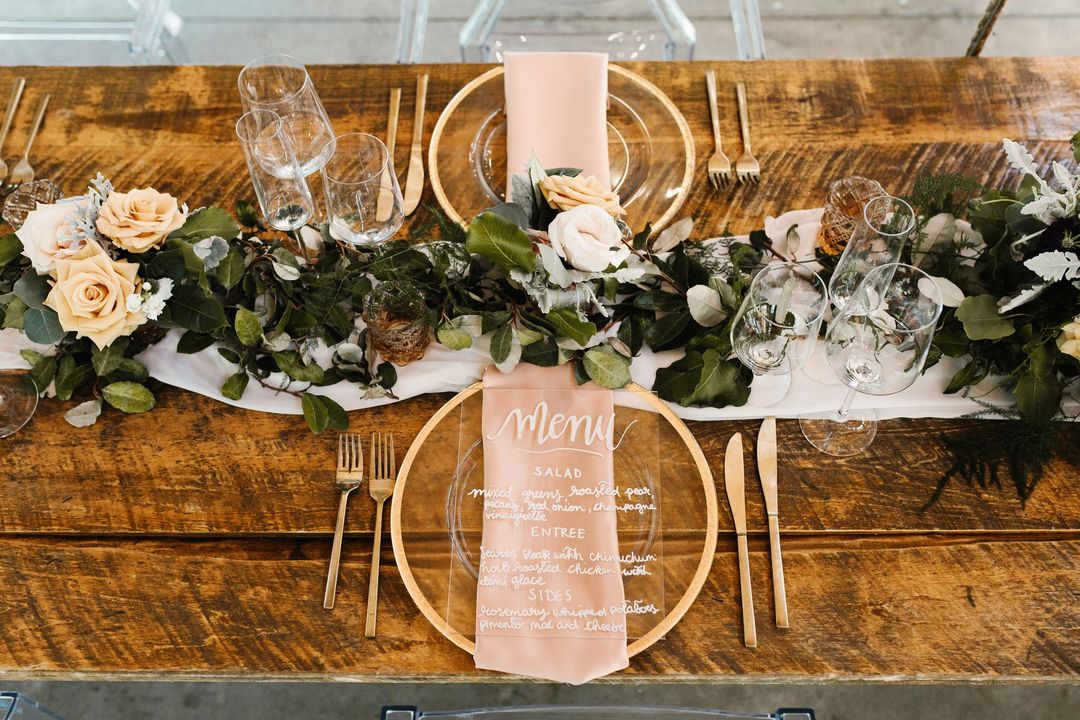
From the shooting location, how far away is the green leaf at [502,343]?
3.90ft

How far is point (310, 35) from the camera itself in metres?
3.09

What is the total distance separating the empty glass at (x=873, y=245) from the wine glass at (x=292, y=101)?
811mm

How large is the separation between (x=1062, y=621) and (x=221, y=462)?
121cm

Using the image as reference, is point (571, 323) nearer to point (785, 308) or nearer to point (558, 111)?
point (785, 308)

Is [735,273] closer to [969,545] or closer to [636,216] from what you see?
[636,216]

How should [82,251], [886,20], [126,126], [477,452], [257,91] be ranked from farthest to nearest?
[886,20]
[126,126]
[257,91]
[477,452]
[82,251]

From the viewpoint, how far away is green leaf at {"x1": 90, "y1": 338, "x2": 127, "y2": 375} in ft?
4.01

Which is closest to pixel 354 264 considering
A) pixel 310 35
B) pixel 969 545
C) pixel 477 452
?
pixel 477 452

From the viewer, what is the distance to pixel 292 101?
130 cm

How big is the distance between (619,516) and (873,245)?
1.69 feet

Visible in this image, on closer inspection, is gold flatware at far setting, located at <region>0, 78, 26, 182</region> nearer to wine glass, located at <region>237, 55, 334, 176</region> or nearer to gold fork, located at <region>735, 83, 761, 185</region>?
wine glass, located at <region>237, 55, 334, 176</region>

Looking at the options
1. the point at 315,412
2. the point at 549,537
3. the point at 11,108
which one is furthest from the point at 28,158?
the point at 549,537

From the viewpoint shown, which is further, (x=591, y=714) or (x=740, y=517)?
(x=591, y=714)

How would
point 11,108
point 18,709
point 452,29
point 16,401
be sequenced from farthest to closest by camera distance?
point 452,29, point 11,108, point 18,709, point 16,401
